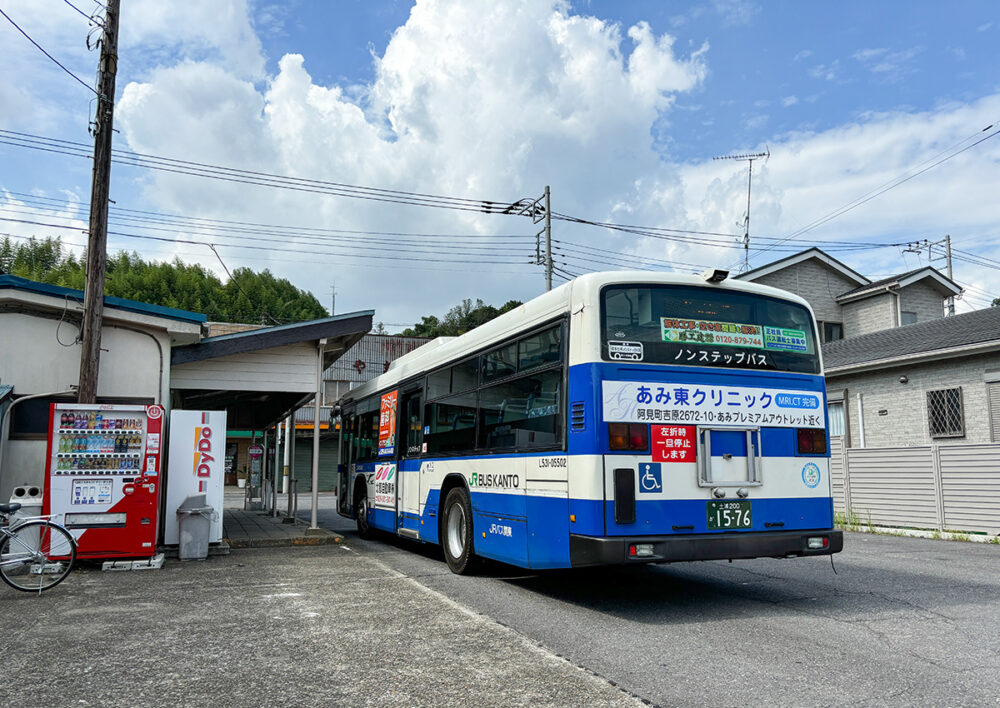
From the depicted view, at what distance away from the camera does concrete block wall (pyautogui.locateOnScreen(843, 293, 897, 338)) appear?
26.6m

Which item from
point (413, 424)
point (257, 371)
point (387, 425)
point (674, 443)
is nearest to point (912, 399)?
point (387, 425)

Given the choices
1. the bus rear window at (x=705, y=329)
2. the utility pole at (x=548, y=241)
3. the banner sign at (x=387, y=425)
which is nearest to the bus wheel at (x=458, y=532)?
the banner sign at (x=387, y=425)

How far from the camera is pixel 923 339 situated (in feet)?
60.6

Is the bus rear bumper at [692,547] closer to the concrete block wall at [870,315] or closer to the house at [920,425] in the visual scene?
the house at [920,425]

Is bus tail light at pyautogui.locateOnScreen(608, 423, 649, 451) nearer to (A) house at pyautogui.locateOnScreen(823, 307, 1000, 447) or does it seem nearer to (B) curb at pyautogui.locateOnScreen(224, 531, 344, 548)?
(B) curb at pyautogui.locateOnScreen(224, 531, 344, 548)

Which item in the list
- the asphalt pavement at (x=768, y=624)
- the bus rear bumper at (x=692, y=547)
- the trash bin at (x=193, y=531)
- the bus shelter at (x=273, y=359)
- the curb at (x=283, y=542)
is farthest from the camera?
the bus shelter at (x=273, y=359)

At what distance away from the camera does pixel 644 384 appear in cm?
678

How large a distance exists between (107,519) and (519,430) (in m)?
5.75

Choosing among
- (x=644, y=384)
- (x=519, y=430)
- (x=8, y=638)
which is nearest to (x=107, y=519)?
(x=8, y=638)

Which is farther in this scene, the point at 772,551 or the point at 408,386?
the point at 408,386

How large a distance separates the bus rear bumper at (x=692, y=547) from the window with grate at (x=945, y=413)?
1158 cm

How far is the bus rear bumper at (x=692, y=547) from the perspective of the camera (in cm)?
636

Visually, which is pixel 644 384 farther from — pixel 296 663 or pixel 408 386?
pixel 408 386

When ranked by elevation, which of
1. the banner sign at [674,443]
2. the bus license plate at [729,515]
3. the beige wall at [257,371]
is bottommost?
the bus license plate at [729,515]
